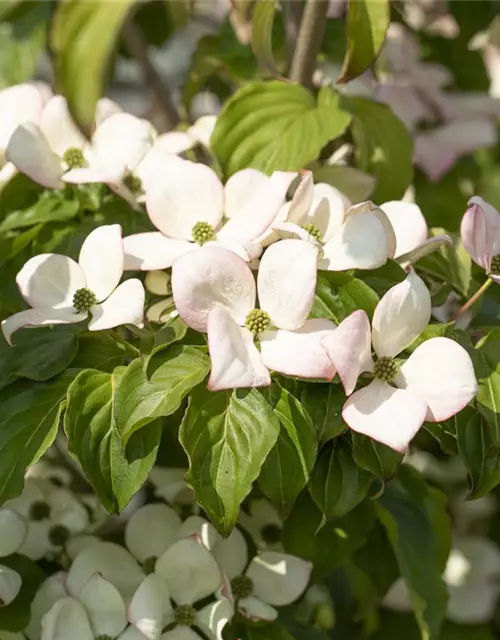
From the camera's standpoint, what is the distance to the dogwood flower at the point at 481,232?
2.00 ft

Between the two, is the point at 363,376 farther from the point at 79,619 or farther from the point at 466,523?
the point at 466,523

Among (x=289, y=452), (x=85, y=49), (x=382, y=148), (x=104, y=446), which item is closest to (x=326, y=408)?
(x=289, y=452)

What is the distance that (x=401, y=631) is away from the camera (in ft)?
3.65

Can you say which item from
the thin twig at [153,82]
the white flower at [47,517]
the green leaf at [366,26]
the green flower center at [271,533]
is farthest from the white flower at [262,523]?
the thin twig at [153,82]

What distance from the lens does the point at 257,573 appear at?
2.25 ft

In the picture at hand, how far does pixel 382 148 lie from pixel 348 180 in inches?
3.4

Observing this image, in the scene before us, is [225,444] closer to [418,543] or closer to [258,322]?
[258,322]

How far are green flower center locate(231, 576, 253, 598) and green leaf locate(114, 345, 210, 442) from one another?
0.19m

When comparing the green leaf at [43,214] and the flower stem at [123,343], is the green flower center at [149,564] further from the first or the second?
the green leaf at [43,214]

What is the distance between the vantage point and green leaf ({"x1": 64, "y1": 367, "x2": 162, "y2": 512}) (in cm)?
56

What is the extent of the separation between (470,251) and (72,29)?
29cm

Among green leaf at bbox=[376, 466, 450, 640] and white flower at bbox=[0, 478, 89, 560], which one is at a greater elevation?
white flower at bbox=[0, 478, 89, 560]

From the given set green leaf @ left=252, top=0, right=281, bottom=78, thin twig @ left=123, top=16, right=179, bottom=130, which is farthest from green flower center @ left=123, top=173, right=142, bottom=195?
thin twig @ left=123, top=16, right=179, bottom=130

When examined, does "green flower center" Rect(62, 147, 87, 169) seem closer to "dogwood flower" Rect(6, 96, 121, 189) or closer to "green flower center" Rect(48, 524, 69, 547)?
"dogwood flower" Rect(6, 96, 121, 189)
